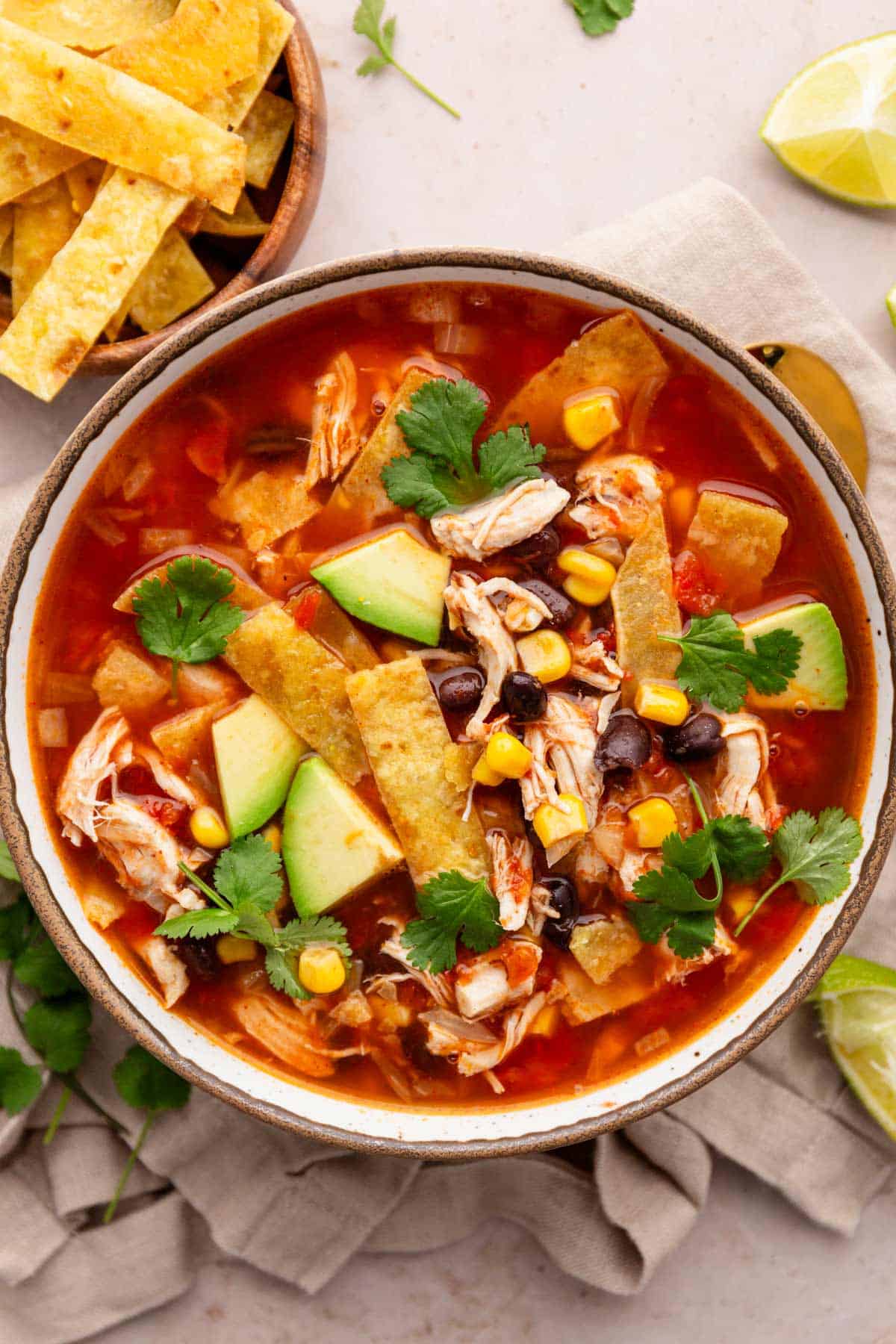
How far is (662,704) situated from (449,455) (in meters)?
0.94

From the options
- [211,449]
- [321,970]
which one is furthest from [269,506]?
[321,970]

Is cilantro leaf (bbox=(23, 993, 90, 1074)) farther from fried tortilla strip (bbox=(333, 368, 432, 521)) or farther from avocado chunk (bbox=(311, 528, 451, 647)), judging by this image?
fried tortilla strip (bbox=(333, 368, 432, 521))

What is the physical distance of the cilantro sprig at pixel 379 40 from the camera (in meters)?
4.12

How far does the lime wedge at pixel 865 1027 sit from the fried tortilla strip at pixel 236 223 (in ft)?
10.5

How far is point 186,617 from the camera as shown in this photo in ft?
11.1

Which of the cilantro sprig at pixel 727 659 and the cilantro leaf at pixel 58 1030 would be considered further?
the cilantro leaf at pixel 58 1030

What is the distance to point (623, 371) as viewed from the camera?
11.2 feet

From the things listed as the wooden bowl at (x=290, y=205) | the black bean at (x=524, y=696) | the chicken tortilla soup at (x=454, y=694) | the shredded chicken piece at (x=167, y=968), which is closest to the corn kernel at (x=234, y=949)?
the chicken tortilla soup at (x=454, y=694)

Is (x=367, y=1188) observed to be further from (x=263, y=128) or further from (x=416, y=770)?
(x=263, y=128)

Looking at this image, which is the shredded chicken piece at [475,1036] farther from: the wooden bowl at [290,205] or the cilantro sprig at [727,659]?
the wooden bowl at [290,205]

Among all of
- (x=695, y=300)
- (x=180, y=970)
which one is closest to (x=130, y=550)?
(x=180, y=970)

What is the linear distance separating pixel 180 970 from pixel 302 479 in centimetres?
154

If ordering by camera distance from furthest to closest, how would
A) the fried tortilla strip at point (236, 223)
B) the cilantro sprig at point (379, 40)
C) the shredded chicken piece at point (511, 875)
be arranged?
1. the cilantro sprig at point (379, 40)
2. the fried tortilla strip at point (236, 223)
3. the shredded chicken piece at point (511, 875)

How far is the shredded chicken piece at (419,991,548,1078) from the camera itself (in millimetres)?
3496
